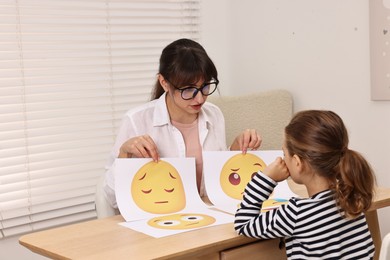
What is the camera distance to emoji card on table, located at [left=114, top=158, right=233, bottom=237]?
1.80 meters

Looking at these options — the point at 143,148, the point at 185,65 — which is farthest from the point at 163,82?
the point at 143,148

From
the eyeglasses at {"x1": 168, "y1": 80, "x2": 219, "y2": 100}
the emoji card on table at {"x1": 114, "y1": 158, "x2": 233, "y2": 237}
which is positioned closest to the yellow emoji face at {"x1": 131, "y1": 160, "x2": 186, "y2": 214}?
the emoji card on table at {"x1": 114, "y1": 158, "x2": 233, "y2": 237}

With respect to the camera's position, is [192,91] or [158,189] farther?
[192,91]

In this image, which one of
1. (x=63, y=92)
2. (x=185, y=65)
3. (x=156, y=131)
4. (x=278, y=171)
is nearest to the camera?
(x=278, y=171)

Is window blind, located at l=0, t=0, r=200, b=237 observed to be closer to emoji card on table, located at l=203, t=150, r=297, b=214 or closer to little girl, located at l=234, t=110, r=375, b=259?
emoji card on table, located at l=203, t=150, r=297, b=214

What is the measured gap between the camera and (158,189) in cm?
194

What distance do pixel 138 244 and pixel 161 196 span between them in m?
0.36

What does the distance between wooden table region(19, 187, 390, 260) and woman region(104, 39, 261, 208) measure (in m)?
0.34

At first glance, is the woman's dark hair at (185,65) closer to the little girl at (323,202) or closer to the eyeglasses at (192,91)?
the eyeglasses at (192,91)

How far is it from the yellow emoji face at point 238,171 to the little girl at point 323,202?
1.33 ft

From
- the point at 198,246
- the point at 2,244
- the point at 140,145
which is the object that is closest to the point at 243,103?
the point at 140,145

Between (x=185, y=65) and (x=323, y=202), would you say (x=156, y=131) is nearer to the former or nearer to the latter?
(x=185, y=65)

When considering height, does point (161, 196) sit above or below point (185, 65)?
below

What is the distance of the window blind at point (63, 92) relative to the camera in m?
2.64
